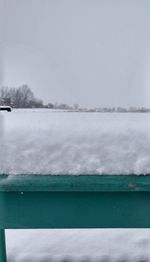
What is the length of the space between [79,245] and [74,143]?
4.56ft

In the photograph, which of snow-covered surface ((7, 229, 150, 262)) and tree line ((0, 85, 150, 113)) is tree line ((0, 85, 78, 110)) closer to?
tree line ((0, 85, 150, 113))

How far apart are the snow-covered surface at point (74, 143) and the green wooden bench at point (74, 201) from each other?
0.04 m

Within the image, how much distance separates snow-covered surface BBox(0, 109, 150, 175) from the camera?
4.24ft

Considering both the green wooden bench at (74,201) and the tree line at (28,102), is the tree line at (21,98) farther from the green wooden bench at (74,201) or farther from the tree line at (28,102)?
the green wooden bench at (74,201)

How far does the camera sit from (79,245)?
252 cm

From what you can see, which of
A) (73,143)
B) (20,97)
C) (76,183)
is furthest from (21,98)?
(76,183)

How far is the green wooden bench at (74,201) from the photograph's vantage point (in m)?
1.26

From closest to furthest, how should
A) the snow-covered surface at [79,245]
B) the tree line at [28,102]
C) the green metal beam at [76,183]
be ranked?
the green metal beam at [76,183]
the tree line at [28,102]
the snow-covered surface at [79,245]

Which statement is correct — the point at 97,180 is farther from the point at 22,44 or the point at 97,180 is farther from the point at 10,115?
the point at 22,44

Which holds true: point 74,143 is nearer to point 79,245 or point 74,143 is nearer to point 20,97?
point 20,97

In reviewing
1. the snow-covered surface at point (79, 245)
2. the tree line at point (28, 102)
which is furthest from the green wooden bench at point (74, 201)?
the snow-covered surface at point (79, 245)

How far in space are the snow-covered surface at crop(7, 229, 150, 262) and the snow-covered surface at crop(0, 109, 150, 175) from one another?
1.20m

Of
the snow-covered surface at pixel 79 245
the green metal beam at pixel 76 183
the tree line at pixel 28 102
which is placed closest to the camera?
the green metal beam at pixel 76 183

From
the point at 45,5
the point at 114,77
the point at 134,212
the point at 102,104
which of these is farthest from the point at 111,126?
the point at 45,5
